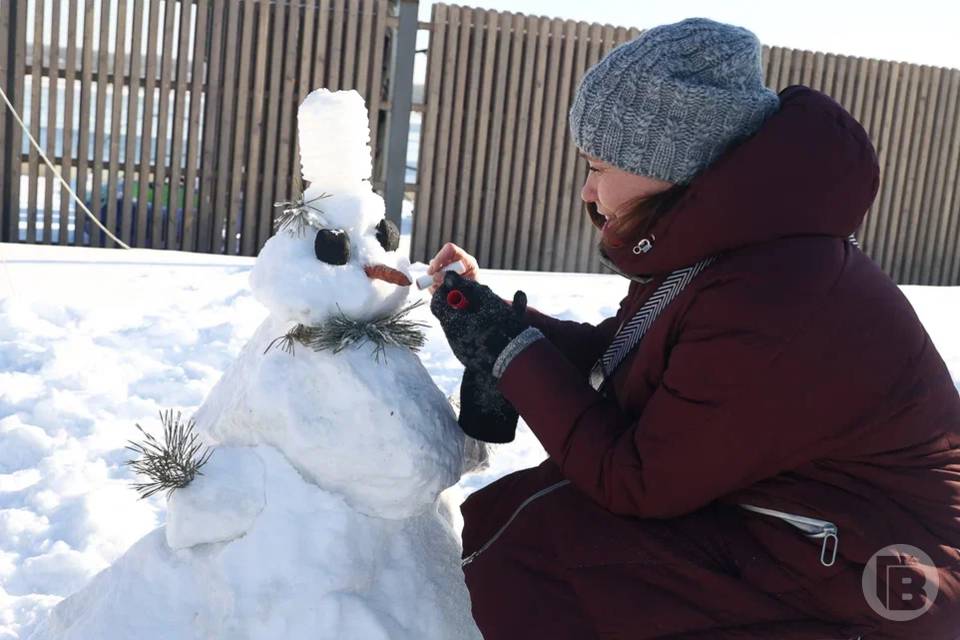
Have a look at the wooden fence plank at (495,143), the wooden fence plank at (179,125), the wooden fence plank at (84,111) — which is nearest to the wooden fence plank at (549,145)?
the wooden fence plank at (495,143)

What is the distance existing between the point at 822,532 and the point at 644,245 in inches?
21.4

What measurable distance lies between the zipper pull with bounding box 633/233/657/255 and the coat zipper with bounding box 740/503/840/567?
0.48 metres

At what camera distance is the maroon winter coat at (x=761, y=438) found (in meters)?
1.57

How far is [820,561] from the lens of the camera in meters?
1.58

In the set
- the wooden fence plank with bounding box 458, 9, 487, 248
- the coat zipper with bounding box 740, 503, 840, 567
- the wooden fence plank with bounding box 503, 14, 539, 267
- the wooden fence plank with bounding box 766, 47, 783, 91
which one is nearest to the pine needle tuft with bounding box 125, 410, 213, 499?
the coat zipper with bounding box 740, 503, 840, 567

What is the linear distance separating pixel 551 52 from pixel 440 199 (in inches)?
59.9

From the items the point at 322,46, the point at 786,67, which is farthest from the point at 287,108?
the point at 786,67

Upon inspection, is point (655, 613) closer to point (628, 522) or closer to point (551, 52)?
point (628, 522)

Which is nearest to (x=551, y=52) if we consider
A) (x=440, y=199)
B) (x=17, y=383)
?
(x=440, y=199)

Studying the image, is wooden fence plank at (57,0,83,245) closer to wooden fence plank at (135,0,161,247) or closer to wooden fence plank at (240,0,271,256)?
wooden fence plank at (135,0,161,247)

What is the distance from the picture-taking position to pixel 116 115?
745 cm

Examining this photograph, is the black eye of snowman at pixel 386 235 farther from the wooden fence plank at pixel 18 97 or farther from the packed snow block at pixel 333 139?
the wooden fence plank at pixel 18 97

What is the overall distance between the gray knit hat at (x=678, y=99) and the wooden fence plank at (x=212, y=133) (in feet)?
20.9

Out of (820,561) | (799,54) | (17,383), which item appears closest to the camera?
(820,561)
